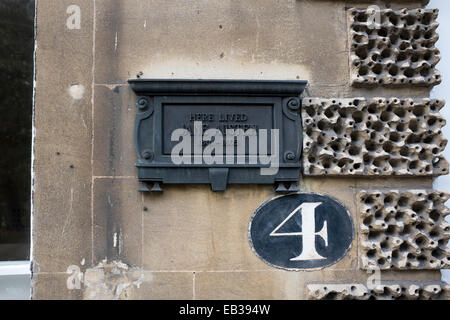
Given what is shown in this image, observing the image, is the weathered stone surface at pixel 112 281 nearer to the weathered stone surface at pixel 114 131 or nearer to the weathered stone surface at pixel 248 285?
Answer: the weathered stone surface at pixel 248 285

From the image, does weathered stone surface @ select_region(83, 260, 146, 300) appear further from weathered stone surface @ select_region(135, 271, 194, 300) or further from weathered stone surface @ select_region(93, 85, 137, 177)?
weathered stone surface @ select_region(93, 85, 137, 177)

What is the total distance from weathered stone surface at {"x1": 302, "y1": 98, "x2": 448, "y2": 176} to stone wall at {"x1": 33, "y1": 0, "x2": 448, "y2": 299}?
12 millimetres

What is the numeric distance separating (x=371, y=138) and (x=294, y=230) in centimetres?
106

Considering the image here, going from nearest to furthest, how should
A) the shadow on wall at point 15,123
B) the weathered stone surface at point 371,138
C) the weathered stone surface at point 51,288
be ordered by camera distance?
the weathered stone surface at point 51,288 → the weathered stone surface at point 371,138 → the shadow on wall at point 15,123

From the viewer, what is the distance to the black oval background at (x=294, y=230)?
10.2 ft

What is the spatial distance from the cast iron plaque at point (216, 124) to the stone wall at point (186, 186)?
0.12 meters

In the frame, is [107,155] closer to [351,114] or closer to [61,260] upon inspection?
[61,260]

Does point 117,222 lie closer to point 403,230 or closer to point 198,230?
point 198,230

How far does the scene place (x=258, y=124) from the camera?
3.16 m

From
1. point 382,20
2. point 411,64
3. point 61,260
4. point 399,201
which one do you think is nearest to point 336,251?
point 399,201

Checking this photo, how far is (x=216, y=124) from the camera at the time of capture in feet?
10.3

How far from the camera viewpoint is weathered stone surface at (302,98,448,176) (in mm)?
3158

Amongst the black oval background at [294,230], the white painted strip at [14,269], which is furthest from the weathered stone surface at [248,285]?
the white painted strip at [14,269]
